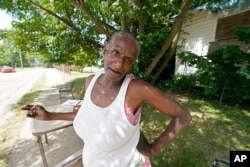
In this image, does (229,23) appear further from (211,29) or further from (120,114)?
(120,114)

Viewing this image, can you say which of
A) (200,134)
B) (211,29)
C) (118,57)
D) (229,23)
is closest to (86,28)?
(211,29)

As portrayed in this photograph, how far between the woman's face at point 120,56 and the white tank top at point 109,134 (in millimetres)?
69

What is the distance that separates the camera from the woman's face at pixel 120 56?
1.19 m

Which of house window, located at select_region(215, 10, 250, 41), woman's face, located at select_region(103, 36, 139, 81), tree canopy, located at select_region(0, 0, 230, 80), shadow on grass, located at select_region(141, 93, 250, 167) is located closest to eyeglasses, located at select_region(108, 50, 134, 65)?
woman's face, located at select_region(103, 36, 139, 81)

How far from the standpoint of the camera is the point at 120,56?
119cm

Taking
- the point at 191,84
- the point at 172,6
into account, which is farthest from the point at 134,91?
the point at 191,84

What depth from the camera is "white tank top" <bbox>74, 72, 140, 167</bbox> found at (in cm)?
110

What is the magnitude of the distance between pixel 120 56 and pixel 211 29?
297 inches

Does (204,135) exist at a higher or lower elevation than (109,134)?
lower

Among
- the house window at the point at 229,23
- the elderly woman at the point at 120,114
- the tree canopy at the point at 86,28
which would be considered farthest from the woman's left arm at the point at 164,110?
the house window at the point at 229,23

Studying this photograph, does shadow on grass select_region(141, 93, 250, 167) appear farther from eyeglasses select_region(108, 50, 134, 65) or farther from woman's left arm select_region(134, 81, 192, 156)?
eyeglasses select_region(108, 50, 134, 65)

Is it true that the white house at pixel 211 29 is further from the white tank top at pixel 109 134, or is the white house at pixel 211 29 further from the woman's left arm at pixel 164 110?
the white tank top at pixel 109 134

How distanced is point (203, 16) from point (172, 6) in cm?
392

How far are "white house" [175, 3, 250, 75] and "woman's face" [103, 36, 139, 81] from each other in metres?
5.54
